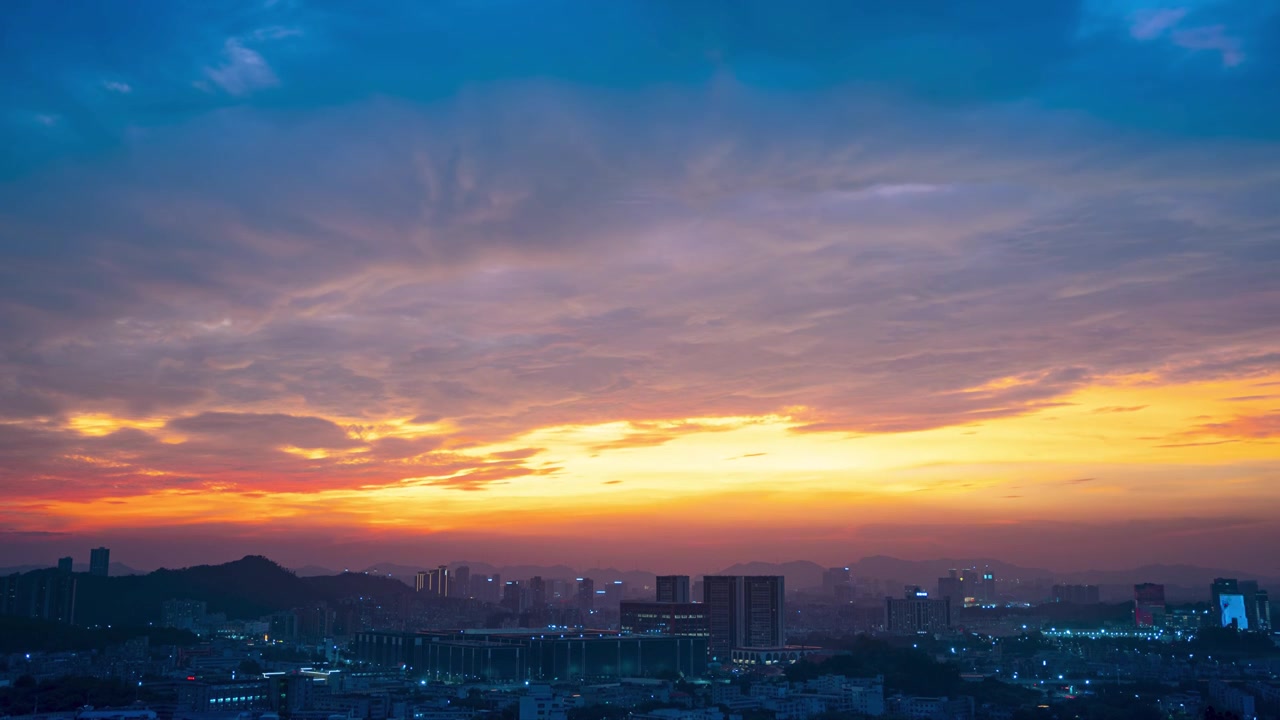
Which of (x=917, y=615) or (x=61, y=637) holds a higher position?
(x=61, y=637)

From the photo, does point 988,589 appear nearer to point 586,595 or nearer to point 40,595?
point 586,595

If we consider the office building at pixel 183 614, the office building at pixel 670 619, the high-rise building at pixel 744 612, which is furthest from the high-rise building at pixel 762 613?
the office building at pixel 183 614

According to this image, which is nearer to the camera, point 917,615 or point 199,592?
point 199,592

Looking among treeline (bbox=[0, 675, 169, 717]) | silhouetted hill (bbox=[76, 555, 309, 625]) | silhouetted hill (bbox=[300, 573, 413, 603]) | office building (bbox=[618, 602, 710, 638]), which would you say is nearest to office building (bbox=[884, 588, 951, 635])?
office building (bbox=[618, 602, 710, 638])

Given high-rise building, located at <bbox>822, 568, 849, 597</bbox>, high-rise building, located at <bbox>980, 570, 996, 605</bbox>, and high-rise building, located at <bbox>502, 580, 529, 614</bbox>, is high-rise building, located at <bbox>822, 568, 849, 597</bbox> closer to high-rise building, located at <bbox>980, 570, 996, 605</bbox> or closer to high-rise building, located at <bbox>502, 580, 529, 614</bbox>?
high-rise building, located at <bbox>980, 570, 996, 605</bbox>

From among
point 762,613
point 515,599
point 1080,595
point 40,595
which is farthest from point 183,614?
point 1080,595

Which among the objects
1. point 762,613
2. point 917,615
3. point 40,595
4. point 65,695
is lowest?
point 917,615

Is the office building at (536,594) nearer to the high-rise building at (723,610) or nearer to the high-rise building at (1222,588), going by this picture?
the high-rise building at (723,610)
